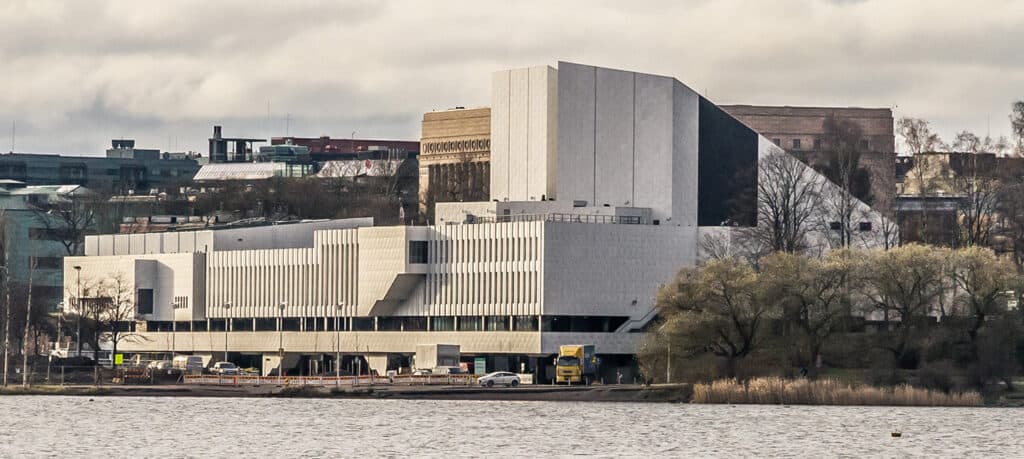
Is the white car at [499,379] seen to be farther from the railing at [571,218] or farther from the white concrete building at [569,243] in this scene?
the railing at [571,218]

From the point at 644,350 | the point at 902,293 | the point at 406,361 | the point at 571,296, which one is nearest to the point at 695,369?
the point at 644,350

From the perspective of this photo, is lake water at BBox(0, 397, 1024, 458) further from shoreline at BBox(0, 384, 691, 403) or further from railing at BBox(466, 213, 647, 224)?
railing at BBox(466, 213, 647, 224)

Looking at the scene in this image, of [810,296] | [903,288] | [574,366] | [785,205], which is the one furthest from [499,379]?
[785,205]

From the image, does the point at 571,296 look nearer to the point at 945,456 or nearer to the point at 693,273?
the point at 693,273

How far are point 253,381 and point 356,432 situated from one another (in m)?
54.6

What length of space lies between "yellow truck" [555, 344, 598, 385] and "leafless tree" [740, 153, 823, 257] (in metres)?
18.7

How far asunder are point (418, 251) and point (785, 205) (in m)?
30.9

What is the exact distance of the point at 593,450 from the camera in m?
118

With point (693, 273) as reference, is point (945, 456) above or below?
below

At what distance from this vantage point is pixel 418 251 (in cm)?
19975

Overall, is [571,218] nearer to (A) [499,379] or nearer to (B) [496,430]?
(A) [499,379]

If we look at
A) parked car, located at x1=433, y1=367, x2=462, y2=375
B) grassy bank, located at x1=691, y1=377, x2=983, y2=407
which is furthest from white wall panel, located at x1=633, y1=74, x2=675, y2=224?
grassy bank, located at x1=691, y1=377, x2=983, y2=407

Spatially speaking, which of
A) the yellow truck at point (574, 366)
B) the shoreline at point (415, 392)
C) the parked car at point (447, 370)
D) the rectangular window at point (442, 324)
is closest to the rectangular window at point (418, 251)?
the rectangular window at point (442, 324)

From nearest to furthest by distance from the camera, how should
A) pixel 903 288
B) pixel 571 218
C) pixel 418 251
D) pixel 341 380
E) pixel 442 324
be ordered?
1. pixel 903 288
2. pixel 341 380
3. pixel 571 218
4. pixel 442 324
5. pixel 418 251
